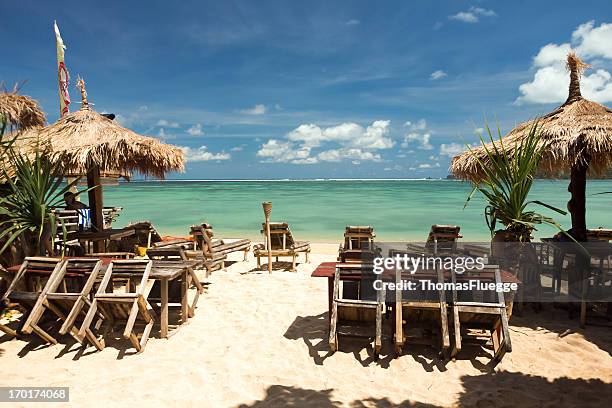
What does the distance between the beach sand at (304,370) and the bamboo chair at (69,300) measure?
0.26m

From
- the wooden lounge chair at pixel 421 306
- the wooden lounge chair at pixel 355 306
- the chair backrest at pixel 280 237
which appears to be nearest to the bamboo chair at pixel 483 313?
the wooden lounge chair at pixel 421 306

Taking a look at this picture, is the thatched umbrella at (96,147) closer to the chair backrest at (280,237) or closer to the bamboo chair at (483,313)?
the chair backrest at (280,237)

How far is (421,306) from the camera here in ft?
12.0

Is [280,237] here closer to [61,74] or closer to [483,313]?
[483,313]

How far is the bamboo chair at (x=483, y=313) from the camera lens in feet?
11.2

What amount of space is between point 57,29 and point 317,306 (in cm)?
1086

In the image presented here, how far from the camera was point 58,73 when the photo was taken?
10.3 metres

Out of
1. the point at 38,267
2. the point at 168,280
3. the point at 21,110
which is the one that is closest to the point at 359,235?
the point at 168,280

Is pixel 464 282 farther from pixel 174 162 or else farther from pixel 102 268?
pixel 174 162

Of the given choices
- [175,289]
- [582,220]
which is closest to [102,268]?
[175,289]

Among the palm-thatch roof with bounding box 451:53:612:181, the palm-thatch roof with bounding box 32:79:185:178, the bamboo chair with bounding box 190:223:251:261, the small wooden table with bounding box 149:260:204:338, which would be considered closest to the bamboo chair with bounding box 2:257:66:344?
the small wooden table with bounding box 149:260:204:338

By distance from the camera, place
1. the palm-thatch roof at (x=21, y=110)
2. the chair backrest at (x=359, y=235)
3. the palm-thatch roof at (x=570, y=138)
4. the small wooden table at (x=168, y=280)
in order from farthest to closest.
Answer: the chair backrest at (x=359, y=235)
the palm-thatch roof at (x=21, y=110)
the palm-thatch roof at (x=570, y=138)
the small wooden table at (x=168, y=280)

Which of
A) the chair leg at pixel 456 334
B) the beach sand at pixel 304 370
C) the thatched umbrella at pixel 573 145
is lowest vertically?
the beach sand at pixel 304 370

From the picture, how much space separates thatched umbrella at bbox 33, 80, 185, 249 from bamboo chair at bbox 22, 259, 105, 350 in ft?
6.68
